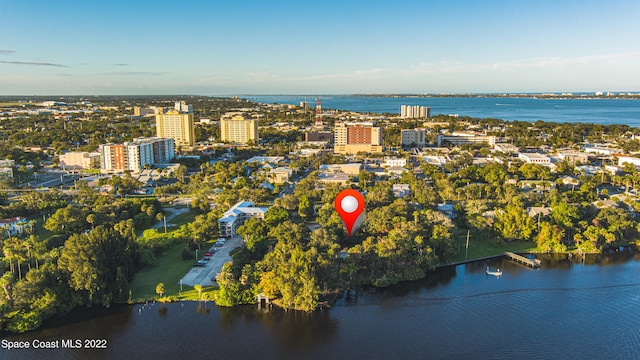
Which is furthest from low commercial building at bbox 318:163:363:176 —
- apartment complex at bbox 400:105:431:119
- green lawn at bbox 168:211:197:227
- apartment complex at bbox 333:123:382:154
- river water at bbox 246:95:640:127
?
river water at bbox 246:95:640:127

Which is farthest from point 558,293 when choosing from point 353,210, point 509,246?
point 353,210

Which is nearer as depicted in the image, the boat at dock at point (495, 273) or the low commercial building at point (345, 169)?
the boat at dock at point (495, 273)

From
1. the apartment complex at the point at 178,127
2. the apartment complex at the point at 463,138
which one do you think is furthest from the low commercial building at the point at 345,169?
the apartment complex at the point at 178,127

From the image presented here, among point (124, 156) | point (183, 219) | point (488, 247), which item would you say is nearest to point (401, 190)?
point (488, 247)

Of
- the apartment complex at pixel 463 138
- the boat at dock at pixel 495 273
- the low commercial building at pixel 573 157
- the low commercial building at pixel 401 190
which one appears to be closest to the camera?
the boat at dock at pixel 495 273

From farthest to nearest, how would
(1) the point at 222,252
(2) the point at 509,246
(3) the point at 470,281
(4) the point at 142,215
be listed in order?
(4) the point at 142,215 → (2) the point at 509,246 → (1) the point at 222,252 → (3) the point at 470,281

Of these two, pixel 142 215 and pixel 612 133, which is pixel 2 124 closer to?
pixel 142 215

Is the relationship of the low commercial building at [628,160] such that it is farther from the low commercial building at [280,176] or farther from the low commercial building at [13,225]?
the low commercial building at [13,225]
